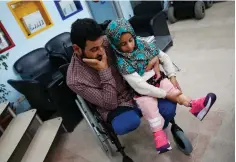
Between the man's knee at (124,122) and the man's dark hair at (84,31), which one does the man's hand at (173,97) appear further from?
the man's dark hair at (84,31)

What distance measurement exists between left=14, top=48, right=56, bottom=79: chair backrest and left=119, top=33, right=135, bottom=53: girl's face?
1810 millimetres

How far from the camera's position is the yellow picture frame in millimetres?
3029

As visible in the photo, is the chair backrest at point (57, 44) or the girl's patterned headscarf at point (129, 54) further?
the chair backrest at point (57, 44)

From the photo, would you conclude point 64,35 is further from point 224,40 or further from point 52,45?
point 224,40

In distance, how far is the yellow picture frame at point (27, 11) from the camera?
3.03 meters

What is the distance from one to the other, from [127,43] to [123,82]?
0.30 m

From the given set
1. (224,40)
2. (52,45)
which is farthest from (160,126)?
(52,45)

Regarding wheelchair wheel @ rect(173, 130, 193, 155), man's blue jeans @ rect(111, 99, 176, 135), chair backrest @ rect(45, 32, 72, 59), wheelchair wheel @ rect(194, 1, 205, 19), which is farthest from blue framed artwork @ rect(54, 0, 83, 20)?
wheelchair wheel @ rect(173, 130, 193, 155)

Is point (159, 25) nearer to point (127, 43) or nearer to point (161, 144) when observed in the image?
point (127, 43)

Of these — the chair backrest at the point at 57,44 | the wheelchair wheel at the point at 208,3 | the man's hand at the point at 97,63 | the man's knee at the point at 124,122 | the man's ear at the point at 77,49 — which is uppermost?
the man's ear at the point at 77,49

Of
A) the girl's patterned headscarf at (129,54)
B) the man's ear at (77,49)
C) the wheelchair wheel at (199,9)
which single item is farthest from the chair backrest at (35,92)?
the wheelchair wheel at (199,9)

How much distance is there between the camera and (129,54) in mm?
1525

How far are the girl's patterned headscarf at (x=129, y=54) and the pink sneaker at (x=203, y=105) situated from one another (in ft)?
1.34

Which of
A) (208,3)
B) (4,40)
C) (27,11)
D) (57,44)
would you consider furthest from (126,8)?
(4,40)
